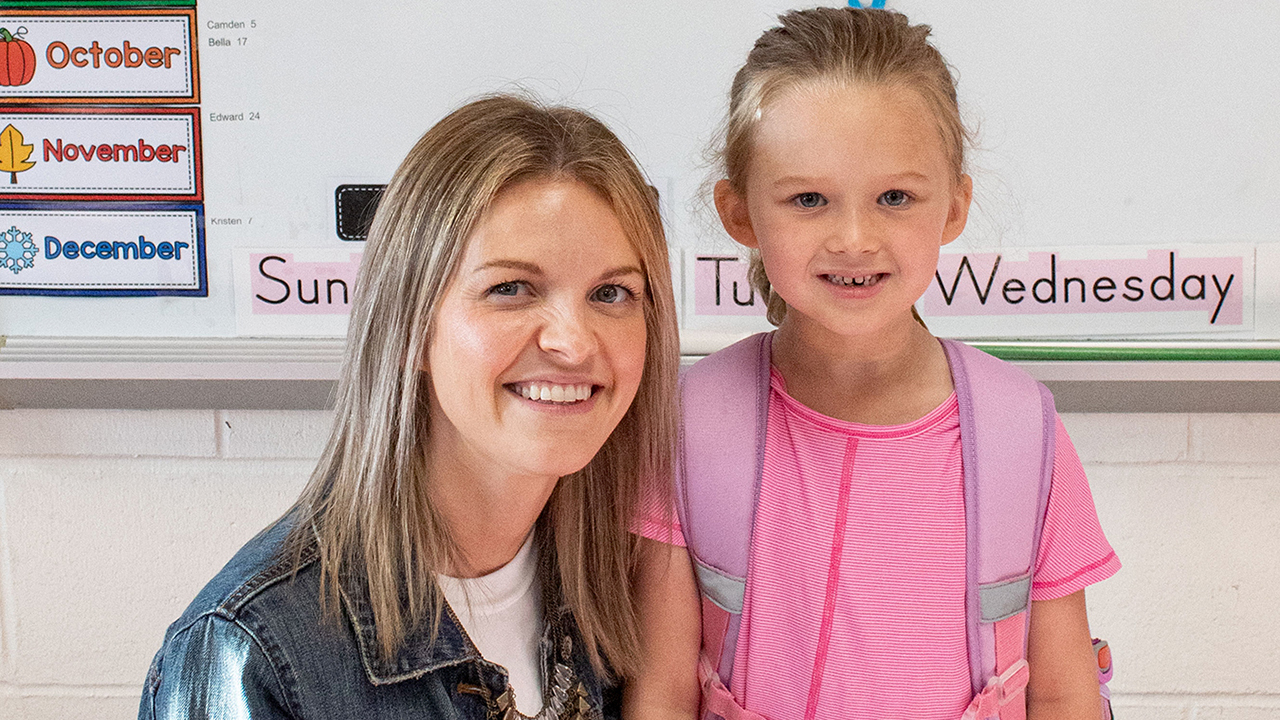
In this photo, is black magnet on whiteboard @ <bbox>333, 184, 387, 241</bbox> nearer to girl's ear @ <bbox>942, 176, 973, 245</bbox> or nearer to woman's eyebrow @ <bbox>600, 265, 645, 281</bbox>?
woman's eyebrow @ <bbox>600, 265, 645, 281</bbox>

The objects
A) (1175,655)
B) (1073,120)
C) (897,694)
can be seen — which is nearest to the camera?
(897,694)

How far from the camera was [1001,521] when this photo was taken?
94 centimetres

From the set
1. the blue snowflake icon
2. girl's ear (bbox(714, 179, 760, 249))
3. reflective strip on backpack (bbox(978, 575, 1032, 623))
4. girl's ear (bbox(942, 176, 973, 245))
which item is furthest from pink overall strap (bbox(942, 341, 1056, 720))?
the blue snowflake icon

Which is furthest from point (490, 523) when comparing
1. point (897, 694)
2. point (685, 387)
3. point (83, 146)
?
point (83, 146)

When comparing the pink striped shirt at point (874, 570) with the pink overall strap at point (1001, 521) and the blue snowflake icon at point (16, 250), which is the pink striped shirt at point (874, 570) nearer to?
the pink overall strap at point (1001, 521)

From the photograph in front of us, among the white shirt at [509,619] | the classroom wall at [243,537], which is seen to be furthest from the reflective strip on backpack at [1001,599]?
the classroom wall at [243,537]

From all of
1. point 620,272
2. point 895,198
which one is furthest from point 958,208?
point 620,272

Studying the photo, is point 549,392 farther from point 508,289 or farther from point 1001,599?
point 1001,599

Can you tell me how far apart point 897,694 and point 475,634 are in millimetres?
391

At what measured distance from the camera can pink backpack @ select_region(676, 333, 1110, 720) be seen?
3.10 feet

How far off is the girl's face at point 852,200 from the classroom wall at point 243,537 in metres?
0.67

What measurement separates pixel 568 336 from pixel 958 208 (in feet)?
1.33

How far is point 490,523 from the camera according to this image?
0.98m

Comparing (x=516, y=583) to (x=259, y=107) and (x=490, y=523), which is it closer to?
(x=490, y=523)
